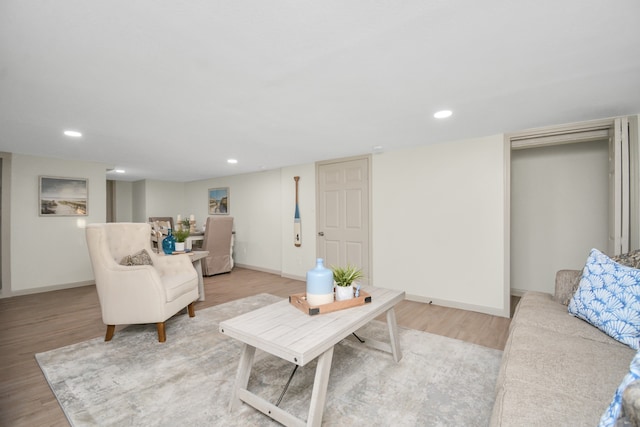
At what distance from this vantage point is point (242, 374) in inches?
69.4

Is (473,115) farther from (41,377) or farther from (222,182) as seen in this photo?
(222,182)

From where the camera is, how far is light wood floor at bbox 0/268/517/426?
180cm

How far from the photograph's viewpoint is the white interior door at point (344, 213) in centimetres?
444

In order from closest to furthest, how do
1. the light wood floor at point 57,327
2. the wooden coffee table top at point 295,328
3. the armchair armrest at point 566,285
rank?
the wooden coffee table top at point 295,328
the light wood floor at point 57,327
the armchair armrest at point 566,285

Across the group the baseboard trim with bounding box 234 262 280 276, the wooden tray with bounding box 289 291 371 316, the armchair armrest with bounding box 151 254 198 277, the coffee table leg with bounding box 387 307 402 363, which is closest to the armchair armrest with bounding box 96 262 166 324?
the armchair armrest with bounding box 151 254 198 277

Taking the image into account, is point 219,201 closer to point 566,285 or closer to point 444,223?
point 444,223

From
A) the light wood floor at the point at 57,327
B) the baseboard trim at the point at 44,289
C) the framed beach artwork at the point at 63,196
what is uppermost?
the framed beach artwork at the point at 63,196

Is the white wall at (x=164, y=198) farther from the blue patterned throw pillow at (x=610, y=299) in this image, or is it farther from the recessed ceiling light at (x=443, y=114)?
the blue patterned throw pillow at (x=610, y=299)

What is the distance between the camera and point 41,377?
6.82 ft

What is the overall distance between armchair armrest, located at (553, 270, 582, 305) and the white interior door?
2406 mm

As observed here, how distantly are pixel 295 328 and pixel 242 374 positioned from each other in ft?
1.60

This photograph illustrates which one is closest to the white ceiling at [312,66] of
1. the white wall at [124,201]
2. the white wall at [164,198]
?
the white wall at [164,198]

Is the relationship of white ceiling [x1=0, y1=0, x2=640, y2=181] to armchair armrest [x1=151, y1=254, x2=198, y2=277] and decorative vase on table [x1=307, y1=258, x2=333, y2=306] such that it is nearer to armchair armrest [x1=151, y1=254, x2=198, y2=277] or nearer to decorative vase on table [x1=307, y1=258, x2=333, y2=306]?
decorative vase on table [x1=307, y1=258, x2=333, y2=306]

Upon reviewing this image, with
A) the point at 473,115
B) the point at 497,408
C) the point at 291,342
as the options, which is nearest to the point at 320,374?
the point at 291,342
